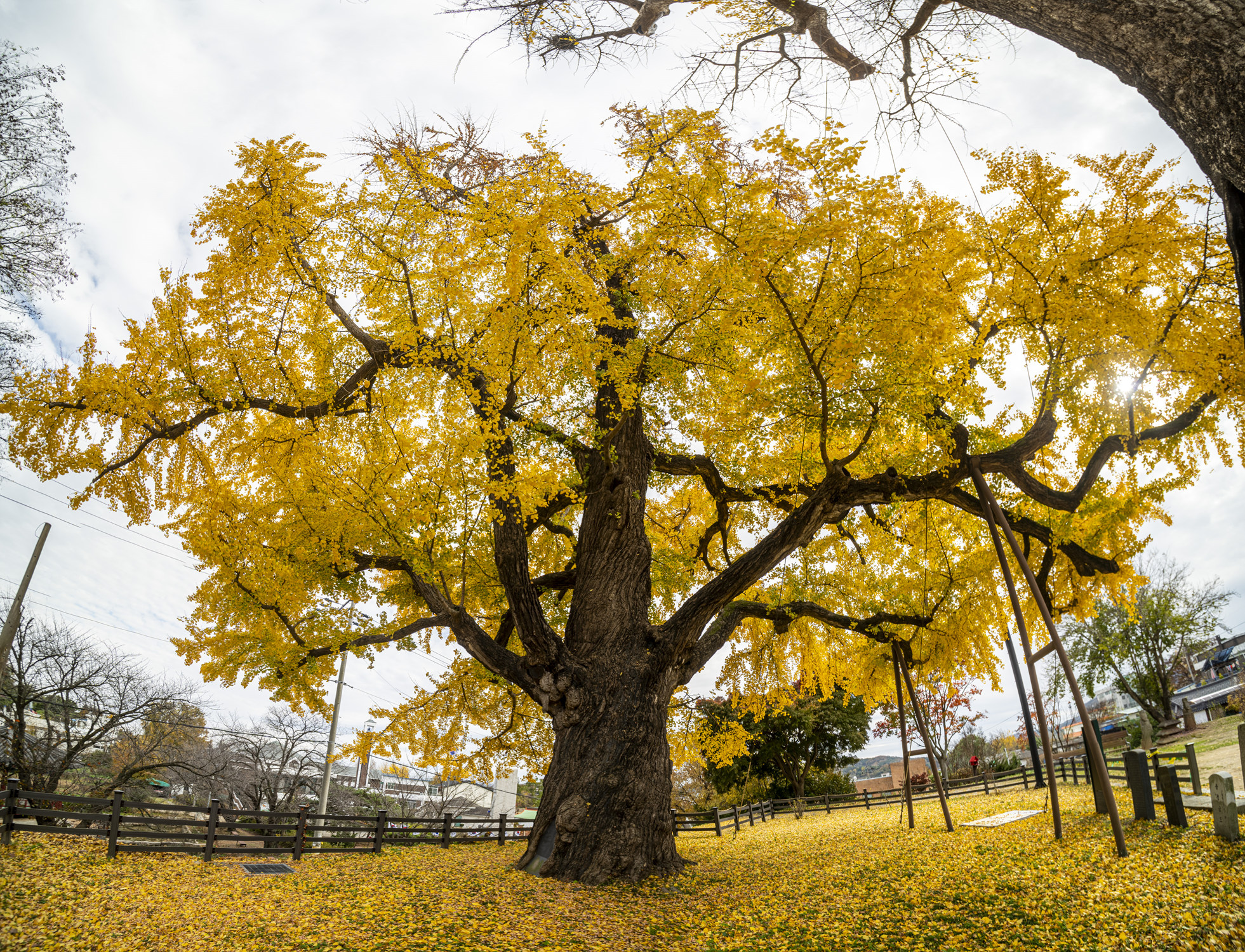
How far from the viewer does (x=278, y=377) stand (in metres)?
8.20

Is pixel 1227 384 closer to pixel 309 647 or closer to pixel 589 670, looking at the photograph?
pixel 589 670

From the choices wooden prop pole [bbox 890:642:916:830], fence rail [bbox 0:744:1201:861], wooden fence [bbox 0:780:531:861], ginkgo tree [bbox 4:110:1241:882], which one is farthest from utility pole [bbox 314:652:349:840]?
wooden prop pole [bbox 890:642:916:830]

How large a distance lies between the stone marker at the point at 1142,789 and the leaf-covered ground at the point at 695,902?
0.25 meters

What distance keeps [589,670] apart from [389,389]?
171 inches

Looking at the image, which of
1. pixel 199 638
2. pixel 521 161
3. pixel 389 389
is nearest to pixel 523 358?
pixel 389 389

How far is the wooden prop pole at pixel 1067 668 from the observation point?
618 centimetres

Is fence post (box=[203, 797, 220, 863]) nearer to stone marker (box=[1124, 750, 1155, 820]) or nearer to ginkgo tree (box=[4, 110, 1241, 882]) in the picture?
ginkgo tree (box=[4, 110, 1241, 882])

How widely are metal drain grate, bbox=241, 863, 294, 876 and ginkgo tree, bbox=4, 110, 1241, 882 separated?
6.55 ft

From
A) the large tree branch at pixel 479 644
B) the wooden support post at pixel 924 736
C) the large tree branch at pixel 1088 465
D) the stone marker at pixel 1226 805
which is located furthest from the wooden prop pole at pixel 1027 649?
the large tree branch at pixel 479 644

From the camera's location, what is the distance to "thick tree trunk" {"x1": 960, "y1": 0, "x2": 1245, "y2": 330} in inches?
77.5

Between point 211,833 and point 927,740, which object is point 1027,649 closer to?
point 927,740

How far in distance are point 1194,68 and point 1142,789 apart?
9.10 meters

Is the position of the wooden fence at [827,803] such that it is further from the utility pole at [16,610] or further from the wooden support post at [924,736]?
the utility pole at [16,610]

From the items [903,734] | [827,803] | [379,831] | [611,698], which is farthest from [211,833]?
[827,803]
